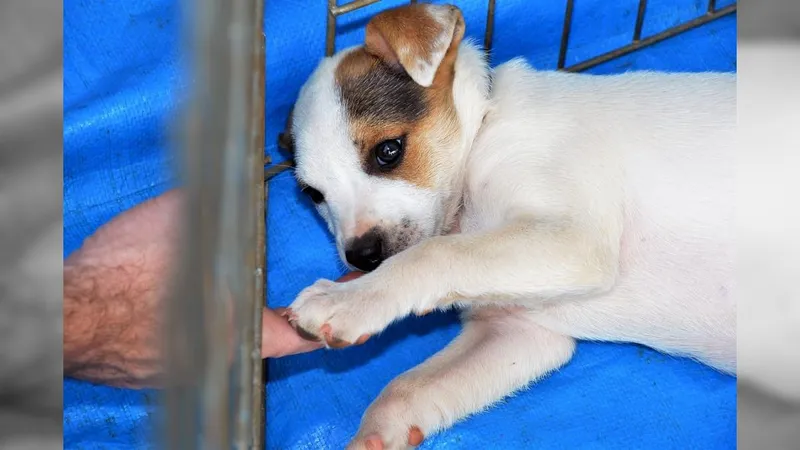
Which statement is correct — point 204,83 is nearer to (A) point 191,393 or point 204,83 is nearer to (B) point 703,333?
(A) point 191,393

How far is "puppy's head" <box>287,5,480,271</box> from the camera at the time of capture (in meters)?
2.87

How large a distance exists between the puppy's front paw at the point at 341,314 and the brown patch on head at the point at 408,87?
621 mm

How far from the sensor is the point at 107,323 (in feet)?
5.04

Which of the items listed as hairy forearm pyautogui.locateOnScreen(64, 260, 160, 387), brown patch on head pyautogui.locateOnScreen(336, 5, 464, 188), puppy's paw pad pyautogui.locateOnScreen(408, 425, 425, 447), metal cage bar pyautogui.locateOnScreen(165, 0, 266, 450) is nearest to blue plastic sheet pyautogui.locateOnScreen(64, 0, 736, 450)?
puppy's paw pad pyautogui.locateOnScreen(408, 425, 425, 447)

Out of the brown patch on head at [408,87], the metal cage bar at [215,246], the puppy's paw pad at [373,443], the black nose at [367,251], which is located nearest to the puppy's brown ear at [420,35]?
the brown patch on head at [408,87]

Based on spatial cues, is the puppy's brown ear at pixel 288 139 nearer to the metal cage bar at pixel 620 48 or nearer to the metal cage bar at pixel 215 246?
the metal cage bar at pixel 620 48

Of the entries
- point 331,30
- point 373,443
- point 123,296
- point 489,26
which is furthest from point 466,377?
point 123,296

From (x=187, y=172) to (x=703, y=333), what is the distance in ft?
7.16

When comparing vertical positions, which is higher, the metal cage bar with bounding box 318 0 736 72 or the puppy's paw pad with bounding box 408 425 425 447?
the metal cage bar with bounding box 318 0 736 72

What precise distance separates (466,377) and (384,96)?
0.94 metres

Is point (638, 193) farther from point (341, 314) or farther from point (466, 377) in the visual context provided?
point (341, 314)

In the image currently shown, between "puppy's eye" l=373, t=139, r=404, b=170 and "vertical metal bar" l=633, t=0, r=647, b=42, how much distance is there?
1.48m

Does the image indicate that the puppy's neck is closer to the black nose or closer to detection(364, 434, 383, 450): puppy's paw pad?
the black nose

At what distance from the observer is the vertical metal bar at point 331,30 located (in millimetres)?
3453
